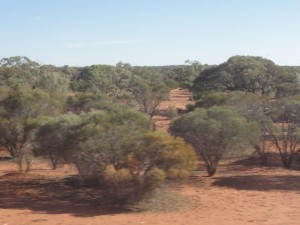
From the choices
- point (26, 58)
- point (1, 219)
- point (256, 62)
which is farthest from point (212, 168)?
point (26, 58)

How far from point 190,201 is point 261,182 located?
4.49 meters

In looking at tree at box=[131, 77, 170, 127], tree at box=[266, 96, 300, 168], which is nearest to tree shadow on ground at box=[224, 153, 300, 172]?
tree at box=[266, 96, 300, 168]

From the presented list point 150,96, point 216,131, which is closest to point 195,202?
point 216,131

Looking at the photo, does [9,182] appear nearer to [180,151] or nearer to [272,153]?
[180,151]

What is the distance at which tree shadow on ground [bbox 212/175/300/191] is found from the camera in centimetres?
1842

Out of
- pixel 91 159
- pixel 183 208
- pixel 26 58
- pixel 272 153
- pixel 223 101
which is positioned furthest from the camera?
pixel 26 58

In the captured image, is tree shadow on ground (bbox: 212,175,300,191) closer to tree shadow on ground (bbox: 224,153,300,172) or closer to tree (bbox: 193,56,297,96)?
tree shadow on ground (bbox: 224,153,300,172)

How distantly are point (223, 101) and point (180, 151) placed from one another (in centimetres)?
1321

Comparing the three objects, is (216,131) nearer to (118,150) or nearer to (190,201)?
(190,201)

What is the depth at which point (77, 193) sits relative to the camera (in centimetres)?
1806

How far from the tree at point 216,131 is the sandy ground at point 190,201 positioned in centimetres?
137

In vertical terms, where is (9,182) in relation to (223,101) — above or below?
below

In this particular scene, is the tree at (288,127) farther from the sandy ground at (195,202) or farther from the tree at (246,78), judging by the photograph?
the tree at (246,78)

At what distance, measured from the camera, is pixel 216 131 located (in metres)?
19.3
